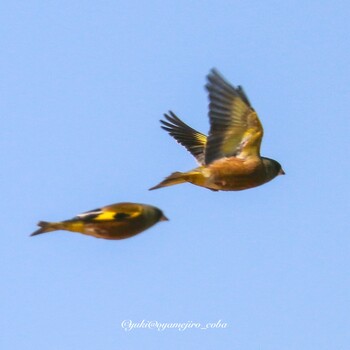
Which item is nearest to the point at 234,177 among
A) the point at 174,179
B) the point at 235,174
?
the point at 235,174

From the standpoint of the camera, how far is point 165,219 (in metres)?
5.94

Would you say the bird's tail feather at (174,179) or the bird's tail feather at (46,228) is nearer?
the bird's tail feather at (46,228)

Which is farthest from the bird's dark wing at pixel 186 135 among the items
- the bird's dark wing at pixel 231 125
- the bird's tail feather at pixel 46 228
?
the bird's tail feather at pixel 46 228

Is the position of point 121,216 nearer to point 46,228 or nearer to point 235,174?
point 46,228

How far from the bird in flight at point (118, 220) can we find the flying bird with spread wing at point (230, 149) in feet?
11.2

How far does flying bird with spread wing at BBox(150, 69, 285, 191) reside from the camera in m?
9.39

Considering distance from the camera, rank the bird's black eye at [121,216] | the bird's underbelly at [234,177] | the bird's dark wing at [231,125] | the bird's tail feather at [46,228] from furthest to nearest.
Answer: the bird's dark wing at [231,125]
the bird's underbelly at [234,177]
the bird's tail feather at [46,228]
the bird's black eye at [121,216]

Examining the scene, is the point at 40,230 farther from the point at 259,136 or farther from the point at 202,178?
the point at 259,136

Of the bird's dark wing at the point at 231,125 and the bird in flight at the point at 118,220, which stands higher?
the bird's dark wing at the point at 231,125

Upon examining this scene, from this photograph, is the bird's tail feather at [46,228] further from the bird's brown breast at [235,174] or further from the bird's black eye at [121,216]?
the bird's brown breast at [235,174]

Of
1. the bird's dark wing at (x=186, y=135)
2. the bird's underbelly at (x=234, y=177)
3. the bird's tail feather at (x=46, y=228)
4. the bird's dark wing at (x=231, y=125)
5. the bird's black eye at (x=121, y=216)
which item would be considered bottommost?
the bird's black eye at (x=121, y=216)

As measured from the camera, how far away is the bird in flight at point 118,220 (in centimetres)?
Result: 569

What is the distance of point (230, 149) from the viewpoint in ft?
33.0

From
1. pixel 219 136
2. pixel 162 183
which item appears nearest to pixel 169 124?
pixel 219 136
